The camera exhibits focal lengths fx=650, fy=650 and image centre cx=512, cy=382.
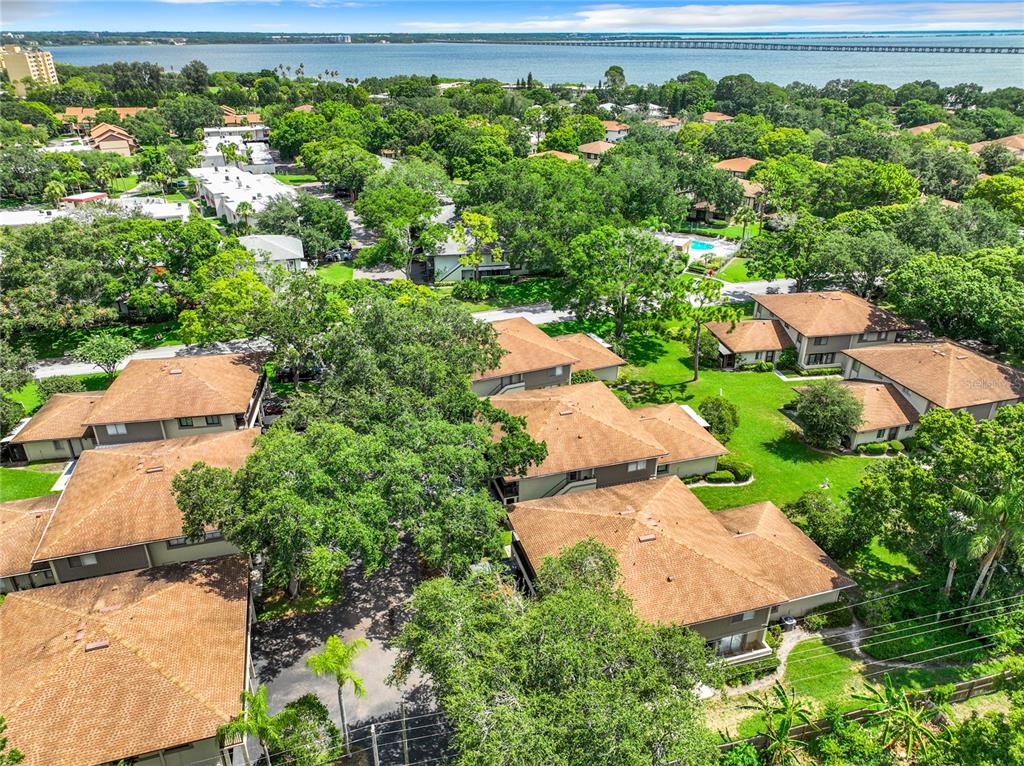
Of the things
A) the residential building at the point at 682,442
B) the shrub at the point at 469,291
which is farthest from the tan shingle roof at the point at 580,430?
the shrub at the point at 469,291

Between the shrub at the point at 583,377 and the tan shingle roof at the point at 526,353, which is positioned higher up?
the tan shingle roof at the point at 526,353

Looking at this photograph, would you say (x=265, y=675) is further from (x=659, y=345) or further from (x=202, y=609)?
(x=659, y=345)

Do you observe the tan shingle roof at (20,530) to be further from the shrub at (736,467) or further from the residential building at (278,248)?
the shrub at (736,467)

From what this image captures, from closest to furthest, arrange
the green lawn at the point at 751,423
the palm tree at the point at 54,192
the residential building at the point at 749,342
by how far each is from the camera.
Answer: the green lawn at the point at 751,423 → the residential building at the point at 749,342 → the palm tree at the point at 54,192

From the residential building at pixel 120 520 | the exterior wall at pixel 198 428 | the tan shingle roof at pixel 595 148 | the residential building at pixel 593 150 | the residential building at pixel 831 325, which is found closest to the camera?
the residential building at pixel 120 520

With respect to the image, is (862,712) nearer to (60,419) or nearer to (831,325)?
(831,325)

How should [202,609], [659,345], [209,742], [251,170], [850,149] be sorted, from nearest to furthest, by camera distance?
1. [209,742]
2. [202,609]
3. [659,345]
4. [850,149]
5. [251,170]

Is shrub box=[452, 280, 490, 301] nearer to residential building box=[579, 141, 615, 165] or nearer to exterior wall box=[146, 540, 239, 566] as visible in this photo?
exterior wall box=[146, 540, 239, 566]

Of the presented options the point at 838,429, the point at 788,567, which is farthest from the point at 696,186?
the point at 788,567
